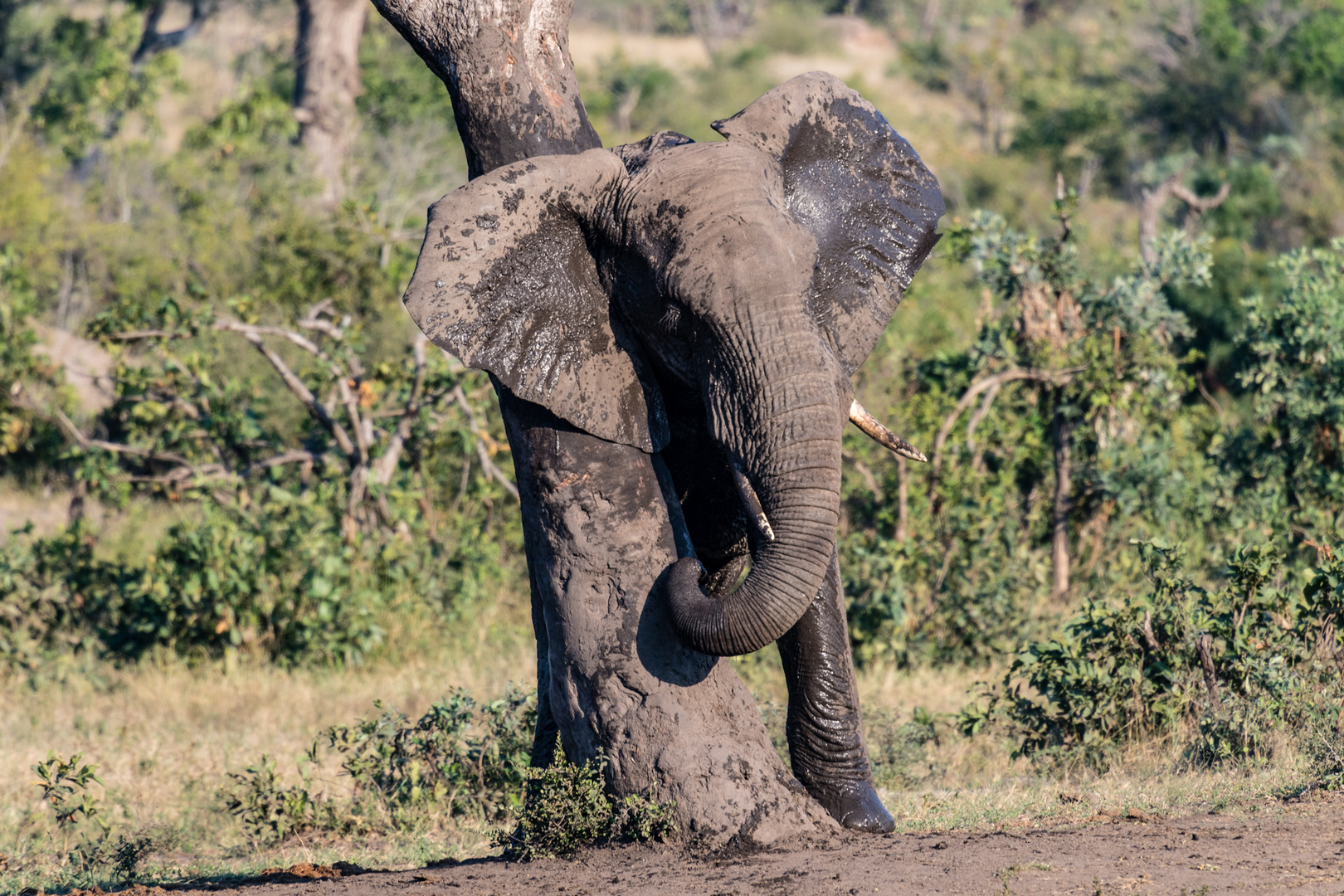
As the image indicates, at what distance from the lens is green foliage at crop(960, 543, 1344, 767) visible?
5.50 metres

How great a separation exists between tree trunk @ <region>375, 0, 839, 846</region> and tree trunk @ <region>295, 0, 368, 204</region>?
42.2 ft

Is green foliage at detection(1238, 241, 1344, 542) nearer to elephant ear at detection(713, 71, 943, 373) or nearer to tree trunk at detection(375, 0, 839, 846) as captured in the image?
elephant ear at detection(713, 71, 943, 373)

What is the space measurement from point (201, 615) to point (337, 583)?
0.80m

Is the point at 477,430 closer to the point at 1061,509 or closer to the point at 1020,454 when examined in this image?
the point at 1020,454

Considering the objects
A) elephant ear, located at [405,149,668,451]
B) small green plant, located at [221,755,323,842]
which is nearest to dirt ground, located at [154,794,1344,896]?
elephant ear, located at [405,149,668,451]

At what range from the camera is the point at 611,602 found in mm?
3986

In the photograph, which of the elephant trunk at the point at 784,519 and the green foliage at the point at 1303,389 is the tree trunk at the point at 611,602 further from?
the green foliage at the point at 1303,389

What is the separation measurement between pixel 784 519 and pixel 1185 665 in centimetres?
299

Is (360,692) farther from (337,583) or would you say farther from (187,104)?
(187,104)

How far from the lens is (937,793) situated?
5535mm

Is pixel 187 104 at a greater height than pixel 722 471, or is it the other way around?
pixel 187 104

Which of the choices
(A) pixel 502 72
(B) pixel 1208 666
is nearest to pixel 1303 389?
(B) pixel 1208 666

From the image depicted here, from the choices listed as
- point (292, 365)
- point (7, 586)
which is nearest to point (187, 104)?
point (292, 365)

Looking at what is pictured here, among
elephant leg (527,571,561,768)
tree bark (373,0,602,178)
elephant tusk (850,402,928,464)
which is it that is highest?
tree bark (373,0,602,178)
